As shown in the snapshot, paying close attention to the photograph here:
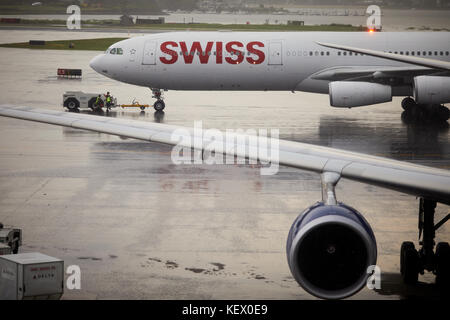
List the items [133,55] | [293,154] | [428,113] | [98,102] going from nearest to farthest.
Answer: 1. [293,154]
2. [428,113]
3. [133,55]
4. [98,102]

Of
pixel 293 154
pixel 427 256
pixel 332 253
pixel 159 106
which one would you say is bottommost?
pixel 427 256

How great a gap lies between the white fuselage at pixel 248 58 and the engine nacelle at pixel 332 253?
25384 millimetres

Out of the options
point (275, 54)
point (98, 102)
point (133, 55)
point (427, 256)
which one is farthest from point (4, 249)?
point (98, 102)

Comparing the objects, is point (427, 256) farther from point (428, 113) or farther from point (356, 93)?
point (428, 113)

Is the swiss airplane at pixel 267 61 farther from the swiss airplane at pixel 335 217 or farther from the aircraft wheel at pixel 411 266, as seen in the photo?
the swiss airplane at pixel 335 217

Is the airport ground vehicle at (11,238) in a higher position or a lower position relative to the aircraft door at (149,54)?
lower

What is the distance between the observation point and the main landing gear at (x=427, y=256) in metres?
14.2

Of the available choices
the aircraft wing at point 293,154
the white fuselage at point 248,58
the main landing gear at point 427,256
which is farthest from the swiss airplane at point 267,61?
the aircraft wing at point 293,154

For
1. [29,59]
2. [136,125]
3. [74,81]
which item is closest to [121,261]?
[136,125]

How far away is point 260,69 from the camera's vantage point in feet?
117

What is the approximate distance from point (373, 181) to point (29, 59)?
55.0m

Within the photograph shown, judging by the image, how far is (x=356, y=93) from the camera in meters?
33.5

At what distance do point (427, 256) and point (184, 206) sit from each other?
7.68 metres
